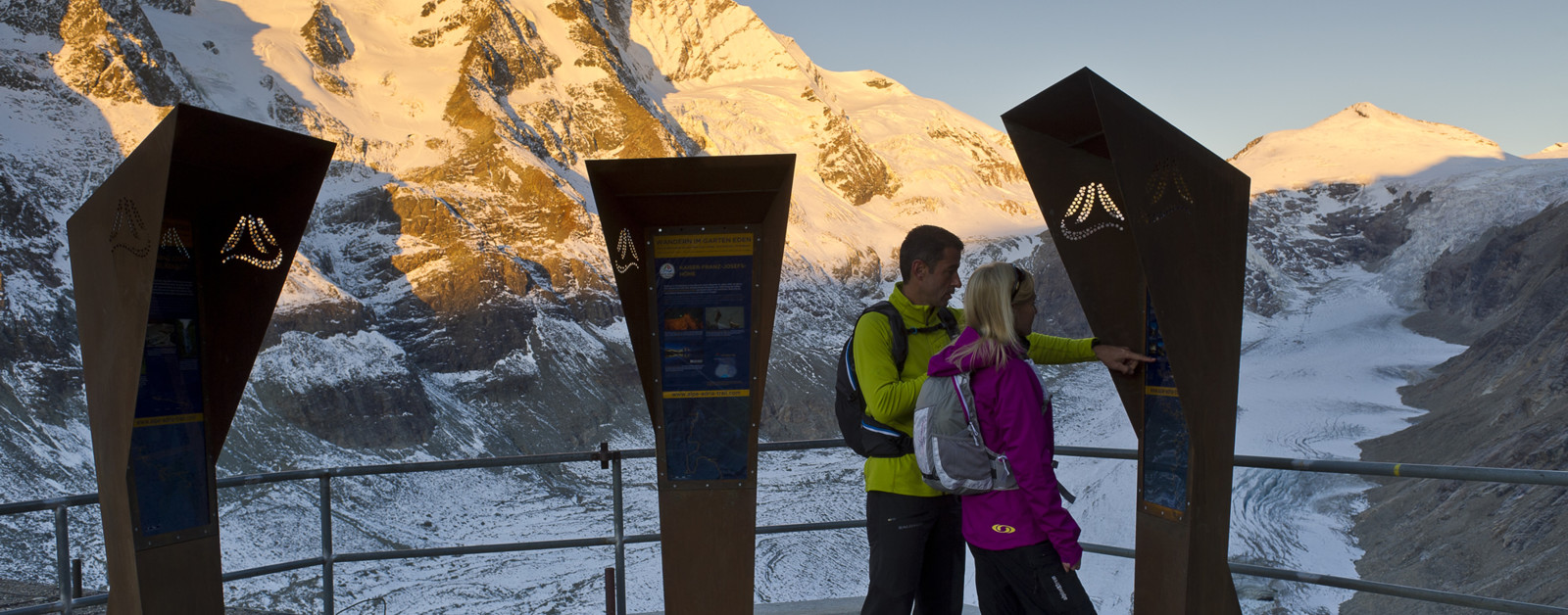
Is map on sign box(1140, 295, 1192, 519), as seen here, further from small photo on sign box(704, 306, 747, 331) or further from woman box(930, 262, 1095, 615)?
small photo on sign box(704, 306, 747, 331)

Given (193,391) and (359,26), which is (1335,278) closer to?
(359,26)

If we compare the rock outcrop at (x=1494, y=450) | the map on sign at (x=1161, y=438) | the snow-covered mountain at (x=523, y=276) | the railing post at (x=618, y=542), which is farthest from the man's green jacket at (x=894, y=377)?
the snow-covered mountain at (x=523, y=276)

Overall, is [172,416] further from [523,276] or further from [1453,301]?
[1453,301]

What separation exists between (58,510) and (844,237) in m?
123

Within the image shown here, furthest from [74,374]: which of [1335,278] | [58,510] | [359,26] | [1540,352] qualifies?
[1335,278]

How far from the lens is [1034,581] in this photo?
100 inches

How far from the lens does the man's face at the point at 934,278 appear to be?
2.92 metres

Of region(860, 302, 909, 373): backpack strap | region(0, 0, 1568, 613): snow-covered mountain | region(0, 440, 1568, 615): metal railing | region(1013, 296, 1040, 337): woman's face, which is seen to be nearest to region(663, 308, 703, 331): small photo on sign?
region(0, 440, 1568, 615): metal railing

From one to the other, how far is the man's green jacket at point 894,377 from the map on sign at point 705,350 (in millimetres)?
1191

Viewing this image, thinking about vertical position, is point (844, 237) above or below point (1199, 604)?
above

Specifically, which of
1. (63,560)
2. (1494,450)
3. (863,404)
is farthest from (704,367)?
(1494,450)

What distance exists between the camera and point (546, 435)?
87.5 meters

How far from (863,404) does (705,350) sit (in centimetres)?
130

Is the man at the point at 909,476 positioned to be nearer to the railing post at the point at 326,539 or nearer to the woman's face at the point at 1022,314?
the woman's face at the point at 1022,314
